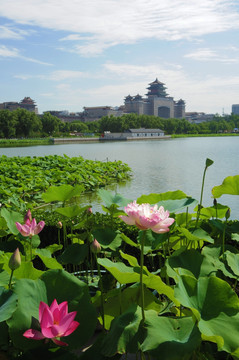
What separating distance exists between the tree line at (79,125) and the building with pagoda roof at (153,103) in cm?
1366

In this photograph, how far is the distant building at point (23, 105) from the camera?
7594cm

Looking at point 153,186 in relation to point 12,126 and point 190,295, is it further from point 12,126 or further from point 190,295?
point 12,126

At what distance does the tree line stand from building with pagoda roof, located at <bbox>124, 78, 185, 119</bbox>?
538 inches

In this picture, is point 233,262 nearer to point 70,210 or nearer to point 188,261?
point 188,261

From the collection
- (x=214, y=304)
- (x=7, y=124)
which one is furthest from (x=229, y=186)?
(x=7, y=124)

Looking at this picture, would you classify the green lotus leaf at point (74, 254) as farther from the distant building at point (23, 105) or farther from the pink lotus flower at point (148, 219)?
the distant building at point (23, 105)

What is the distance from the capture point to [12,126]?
40344 millimetres

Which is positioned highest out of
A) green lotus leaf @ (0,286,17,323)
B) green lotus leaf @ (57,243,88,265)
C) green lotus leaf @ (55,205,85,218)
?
green lotus leaf @ (55,205,85,218)

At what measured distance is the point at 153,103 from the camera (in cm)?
7681

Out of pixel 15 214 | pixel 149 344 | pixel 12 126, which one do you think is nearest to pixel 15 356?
pixel 149 344

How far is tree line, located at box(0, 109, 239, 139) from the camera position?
4038cm

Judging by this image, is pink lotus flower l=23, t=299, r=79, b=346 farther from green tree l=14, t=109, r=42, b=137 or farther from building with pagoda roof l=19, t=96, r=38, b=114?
building with pagoda roof l=19, t=96, r=38, b=114

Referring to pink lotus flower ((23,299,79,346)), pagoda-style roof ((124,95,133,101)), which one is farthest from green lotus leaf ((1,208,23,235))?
pagoda-style roof ((124,95,133,101))

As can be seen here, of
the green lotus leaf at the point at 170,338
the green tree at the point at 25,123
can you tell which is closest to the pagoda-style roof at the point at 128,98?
the green tree at the point at 25,123
